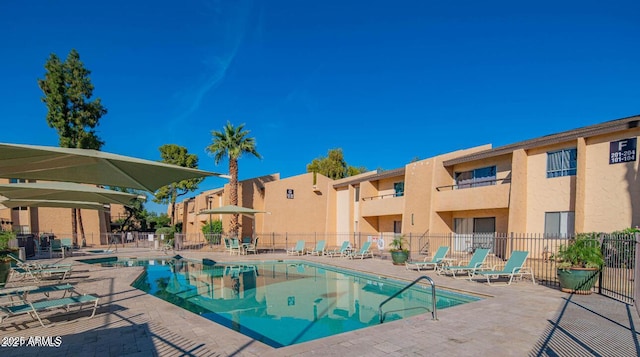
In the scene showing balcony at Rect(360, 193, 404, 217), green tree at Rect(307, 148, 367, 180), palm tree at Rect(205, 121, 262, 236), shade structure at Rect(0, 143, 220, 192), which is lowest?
shade structure at Rect(0, 143, 220, 192)

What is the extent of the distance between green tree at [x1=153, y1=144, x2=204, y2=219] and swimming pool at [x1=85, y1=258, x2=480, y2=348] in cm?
2293

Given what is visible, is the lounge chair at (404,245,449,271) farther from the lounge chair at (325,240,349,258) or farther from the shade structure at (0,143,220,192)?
the shade structure at (0,143,220,192)

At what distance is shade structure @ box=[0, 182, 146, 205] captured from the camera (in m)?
8.08

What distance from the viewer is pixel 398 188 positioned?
26797 mm

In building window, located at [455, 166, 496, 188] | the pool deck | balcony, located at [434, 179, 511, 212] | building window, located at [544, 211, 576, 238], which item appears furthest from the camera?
building window, located at [455, 166, 496, 188]

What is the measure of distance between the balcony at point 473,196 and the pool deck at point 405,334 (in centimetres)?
963

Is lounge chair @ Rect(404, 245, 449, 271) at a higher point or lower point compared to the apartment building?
lower

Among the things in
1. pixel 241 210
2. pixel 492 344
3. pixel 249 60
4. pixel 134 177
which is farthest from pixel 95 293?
pixel 249 60

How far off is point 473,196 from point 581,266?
32.0ft

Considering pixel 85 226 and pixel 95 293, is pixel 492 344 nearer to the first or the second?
pixel 95 293

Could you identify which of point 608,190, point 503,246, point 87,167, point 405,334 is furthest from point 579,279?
point 87,167

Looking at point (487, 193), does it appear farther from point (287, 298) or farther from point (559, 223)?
point (287, 298)

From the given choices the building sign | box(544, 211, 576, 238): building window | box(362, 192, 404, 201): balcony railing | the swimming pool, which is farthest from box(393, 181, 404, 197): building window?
the building sign

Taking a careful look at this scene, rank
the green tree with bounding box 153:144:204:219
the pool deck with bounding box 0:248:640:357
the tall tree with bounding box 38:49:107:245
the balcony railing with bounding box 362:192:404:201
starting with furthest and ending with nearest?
the green tree with bounding box 153:144:204:219
the tall tree with bounding box 38:49:107:245
the balcony railing with bounding box 362:192:404:201
the pool deck with bounding box 0:248:640:357
